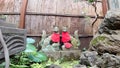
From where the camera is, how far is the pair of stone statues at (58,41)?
579cm

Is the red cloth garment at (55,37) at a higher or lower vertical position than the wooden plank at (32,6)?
lower

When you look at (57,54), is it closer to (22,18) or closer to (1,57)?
(22,18)

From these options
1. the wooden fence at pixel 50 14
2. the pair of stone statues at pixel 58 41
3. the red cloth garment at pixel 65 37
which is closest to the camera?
the pair of stone statues at pixel 58 41

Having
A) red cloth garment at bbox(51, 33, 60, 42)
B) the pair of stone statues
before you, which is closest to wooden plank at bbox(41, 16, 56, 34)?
the pair of stone statues

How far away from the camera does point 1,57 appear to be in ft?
8.94

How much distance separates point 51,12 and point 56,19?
0.72 ft

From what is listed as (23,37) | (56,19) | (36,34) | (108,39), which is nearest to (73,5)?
(56,19)

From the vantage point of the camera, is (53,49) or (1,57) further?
(53,49)

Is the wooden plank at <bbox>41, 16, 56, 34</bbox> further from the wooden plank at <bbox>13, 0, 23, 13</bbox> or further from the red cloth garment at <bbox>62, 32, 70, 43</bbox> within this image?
the wooden plank at <bbox>13, 0, 23, 13</bbox>

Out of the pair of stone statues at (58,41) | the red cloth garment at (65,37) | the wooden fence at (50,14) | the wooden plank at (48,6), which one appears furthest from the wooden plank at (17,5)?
the red cloth garment at (65,37)

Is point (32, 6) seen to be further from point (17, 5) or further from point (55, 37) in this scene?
point (55, 37)

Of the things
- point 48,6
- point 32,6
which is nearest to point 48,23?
point 48,6

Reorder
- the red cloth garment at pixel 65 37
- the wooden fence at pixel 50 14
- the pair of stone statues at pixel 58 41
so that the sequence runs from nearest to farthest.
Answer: the pair of stone statues at pixel 58 41, the red cloth garment at pixel 65 37, the wooden fence at pixel 50 14

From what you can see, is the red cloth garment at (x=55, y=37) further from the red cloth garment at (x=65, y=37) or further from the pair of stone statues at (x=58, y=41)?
the red cloth garment at (x=65, y=37)
